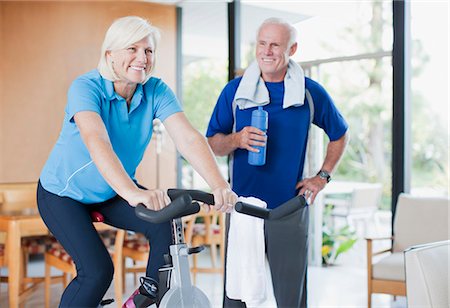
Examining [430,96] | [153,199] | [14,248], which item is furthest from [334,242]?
[153,199]

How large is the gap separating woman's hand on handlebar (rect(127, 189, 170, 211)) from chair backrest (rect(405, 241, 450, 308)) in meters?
0.82

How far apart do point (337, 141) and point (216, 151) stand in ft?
1.91

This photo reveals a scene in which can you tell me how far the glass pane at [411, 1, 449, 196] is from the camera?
5.09 metres

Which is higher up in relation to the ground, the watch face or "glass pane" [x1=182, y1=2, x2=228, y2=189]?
"glass pane" [x1=182, y1=2, x2=228, y2=189]

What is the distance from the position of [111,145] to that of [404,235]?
9.32ft

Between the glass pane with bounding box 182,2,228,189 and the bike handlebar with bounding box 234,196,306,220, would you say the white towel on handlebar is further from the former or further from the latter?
the glass pane with bounding box 182,2,228,189

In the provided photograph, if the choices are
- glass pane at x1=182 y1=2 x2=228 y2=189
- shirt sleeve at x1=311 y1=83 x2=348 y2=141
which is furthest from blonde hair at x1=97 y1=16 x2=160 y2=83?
glass pane at x1=182 y1=2 x2=228 y2=189

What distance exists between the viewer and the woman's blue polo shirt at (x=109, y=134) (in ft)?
7.37

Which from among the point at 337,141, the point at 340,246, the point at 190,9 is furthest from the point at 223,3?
the point at 337,141

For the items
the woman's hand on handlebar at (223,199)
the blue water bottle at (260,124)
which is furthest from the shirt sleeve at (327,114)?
the woman's hand on handlebar at (223,199)

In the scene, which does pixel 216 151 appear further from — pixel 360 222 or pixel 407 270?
pixel 360 222

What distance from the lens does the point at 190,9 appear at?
23.6 ft

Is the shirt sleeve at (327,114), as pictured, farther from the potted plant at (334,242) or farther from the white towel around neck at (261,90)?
the potted plant at (334,242)

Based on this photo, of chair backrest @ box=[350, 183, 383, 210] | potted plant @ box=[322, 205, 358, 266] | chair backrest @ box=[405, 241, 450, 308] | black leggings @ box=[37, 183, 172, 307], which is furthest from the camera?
chair backrest @ box=[350, 183, 383, 210]
